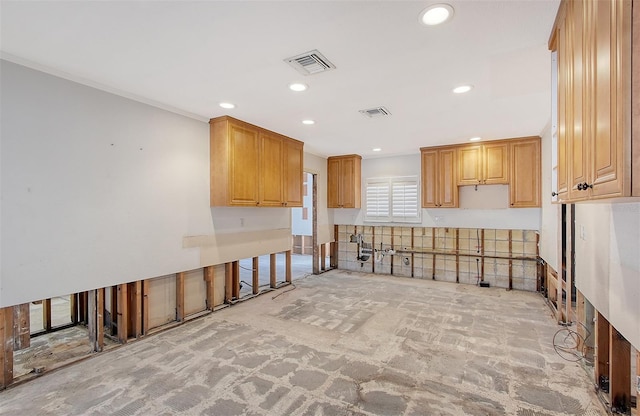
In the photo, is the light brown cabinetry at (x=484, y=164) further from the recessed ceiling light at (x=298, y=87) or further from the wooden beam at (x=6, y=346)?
the wooden beam at (x=6, y=346)

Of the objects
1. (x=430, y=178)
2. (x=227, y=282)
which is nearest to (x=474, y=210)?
(x=430, y=178)

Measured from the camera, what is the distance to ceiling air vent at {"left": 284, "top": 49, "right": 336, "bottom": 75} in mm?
2326

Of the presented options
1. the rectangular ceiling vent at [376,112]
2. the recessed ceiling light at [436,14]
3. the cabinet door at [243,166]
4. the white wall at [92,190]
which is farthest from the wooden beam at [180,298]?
the recessed ceiling light at [436,14]

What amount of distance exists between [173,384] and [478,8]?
135 inches

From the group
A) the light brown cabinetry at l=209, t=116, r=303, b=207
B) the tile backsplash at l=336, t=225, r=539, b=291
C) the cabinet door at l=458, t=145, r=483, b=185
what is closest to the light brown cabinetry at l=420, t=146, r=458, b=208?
the cabinet door at l=458, t=145, r=483, b=185

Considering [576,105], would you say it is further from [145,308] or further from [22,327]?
[22,327]

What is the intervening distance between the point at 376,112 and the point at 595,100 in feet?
8.68

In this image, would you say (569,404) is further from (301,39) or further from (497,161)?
(497,161)

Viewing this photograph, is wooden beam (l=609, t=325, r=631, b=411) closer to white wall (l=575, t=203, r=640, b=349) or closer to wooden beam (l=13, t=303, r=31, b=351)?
white wall (l=575, t=203, r=640, b=349)

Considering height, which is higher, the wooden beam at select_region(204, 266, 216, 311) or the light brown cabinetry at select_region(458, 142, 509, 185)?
the light brown cabinetry at select_region(458, 142, 509, 185)

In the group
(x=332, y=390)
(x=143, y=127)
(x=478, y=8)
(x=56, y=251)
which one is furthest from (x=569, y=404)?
(x=143, y=127)

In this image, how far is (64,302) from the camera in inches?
179

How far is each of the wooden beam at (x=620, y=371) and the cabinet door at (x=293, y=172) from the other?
4.02 m

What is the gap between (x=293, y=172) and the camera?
5148 millimetres
